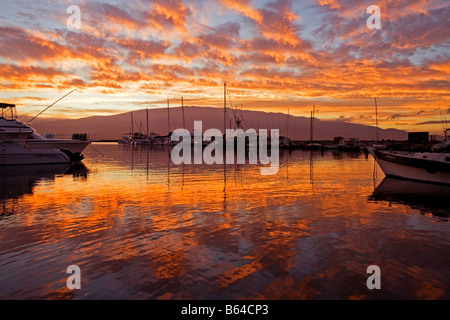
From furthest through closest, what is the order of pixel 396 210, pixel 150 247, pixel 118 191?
1. pixel 118 191
2. pixel 396 210
3. pixel 150 247

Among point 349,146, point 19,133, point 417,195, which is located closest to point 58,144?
point 19,133

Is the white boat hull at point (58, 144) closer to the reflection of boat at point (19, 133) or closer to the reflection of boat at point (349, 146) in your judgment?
the reflection of boat at point (19, 133)

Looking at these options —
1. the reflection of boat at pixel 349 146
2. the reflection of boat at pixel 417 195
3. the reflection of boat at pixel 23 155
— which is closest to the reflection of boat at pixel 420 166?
the reflection of boat at pixel 417 195

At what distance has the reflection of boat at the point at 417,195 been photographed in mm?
15172

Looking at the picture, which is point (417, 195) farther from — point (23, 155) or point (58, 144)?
point (58, 144)

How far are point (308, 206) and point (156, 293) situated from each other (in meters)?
9.93

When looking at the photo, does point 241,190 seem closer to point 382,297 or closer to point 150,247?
point 150,247

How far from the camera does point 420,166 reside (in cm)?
2344

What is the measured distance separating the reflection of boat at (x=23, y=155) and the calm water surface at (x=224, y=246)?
24178 mm

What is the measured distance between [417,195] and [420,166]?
5.89 m

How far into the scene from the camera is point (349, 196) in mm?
18031
